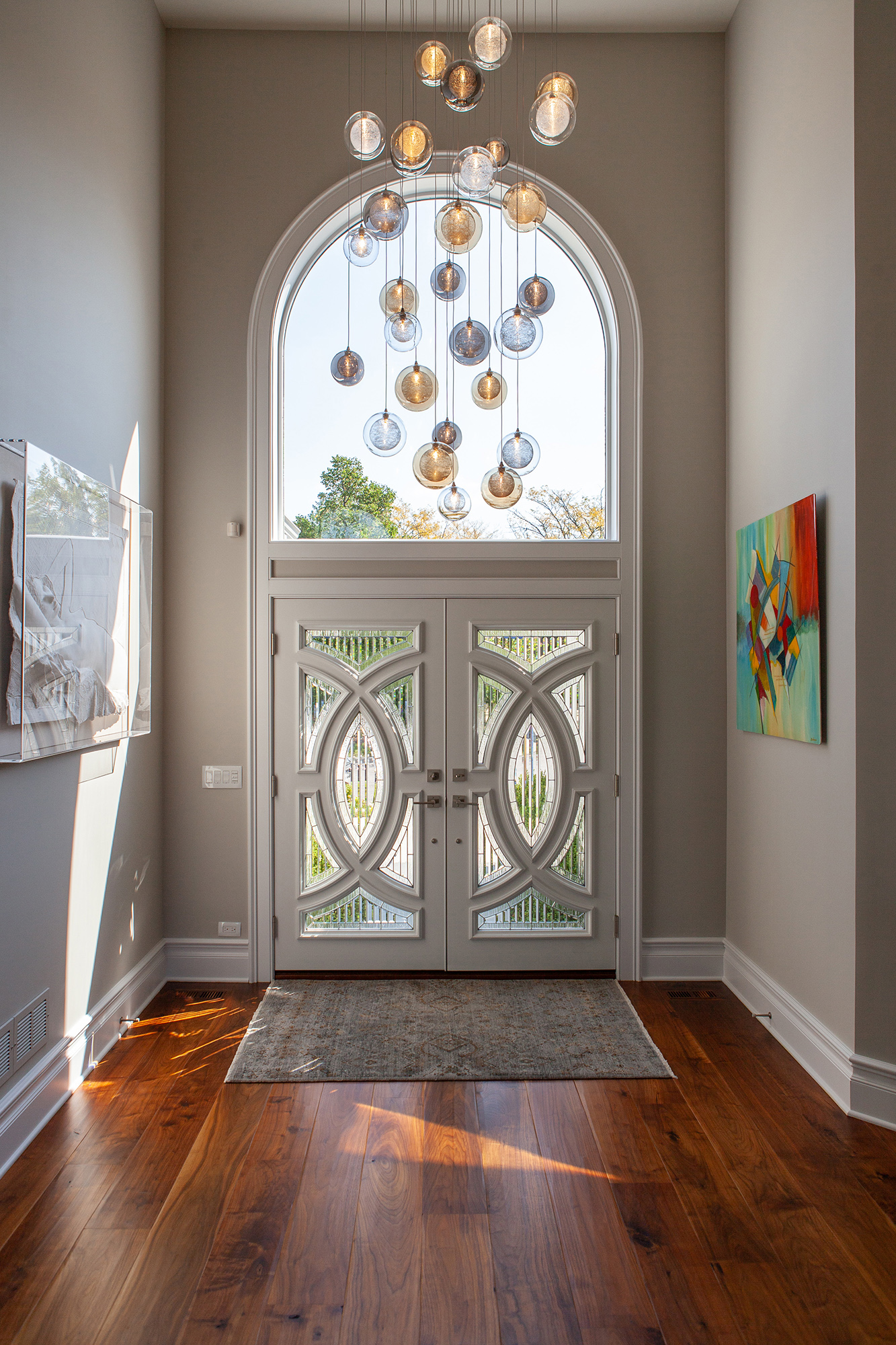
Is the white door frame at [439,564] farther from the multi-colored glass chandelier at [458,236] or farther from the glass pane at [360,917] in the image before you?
the multi-colored glass chandelier at [458,236]

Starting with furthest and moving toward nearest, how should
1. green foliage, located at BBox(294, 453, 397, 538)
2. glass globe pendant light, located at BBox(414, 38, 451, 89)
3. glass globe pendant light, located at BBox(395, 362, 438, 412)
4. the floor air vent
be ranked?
green foliage, located at BBox(294, 453, 397, 538)
the floor air vent
glass globe pendant light, located at BBox(395, 362, 438, 412)
glass globe pendant light, located at BBox(414, 38, 451, 89)

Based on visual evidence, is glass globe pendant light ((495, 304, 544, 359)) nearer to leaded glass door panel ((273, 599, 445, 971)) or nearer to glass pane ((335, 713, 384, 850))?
leaded glass door panel ((273, 599, 445, 971))

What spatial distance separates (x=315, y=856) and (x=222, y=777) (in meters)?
0.62

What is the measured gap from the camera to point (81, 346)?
10.5ft

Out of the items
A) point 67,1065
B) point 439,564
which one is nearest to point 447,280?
point 439,564

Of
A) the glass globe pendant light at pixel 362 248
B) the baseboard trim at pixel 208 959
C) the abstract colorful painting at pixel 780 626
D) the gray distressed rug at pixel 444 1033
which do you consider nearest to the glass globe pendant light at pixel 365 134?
the glass globe pendant light at pixel 362 248

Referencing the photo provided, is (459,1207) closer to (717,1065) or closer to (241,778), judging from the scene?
(717,1065)

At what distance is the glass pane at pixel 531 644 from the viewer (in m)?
4.24

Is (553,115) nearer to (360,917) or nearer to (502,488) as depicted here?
(502,488)

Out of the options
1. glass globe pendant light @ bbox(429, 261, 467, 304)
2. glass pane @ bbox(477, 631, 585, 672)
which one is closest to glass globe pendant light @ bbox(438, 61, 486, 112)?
glass globe pendant light @ bbox(429, 261, 467, 304)

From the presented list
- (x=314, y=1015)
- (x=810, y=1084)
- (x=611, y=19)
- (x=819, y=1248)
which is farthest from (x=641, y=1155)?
(x=611, y=19)

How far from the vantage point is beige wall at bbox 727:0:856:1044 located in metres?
2.98

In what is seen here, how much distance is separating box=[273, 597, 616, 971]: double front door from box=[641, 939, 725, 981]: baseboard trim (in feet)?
0.62

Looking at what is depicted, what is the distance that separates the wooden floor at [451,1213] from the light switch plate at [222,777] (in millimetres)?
1311
